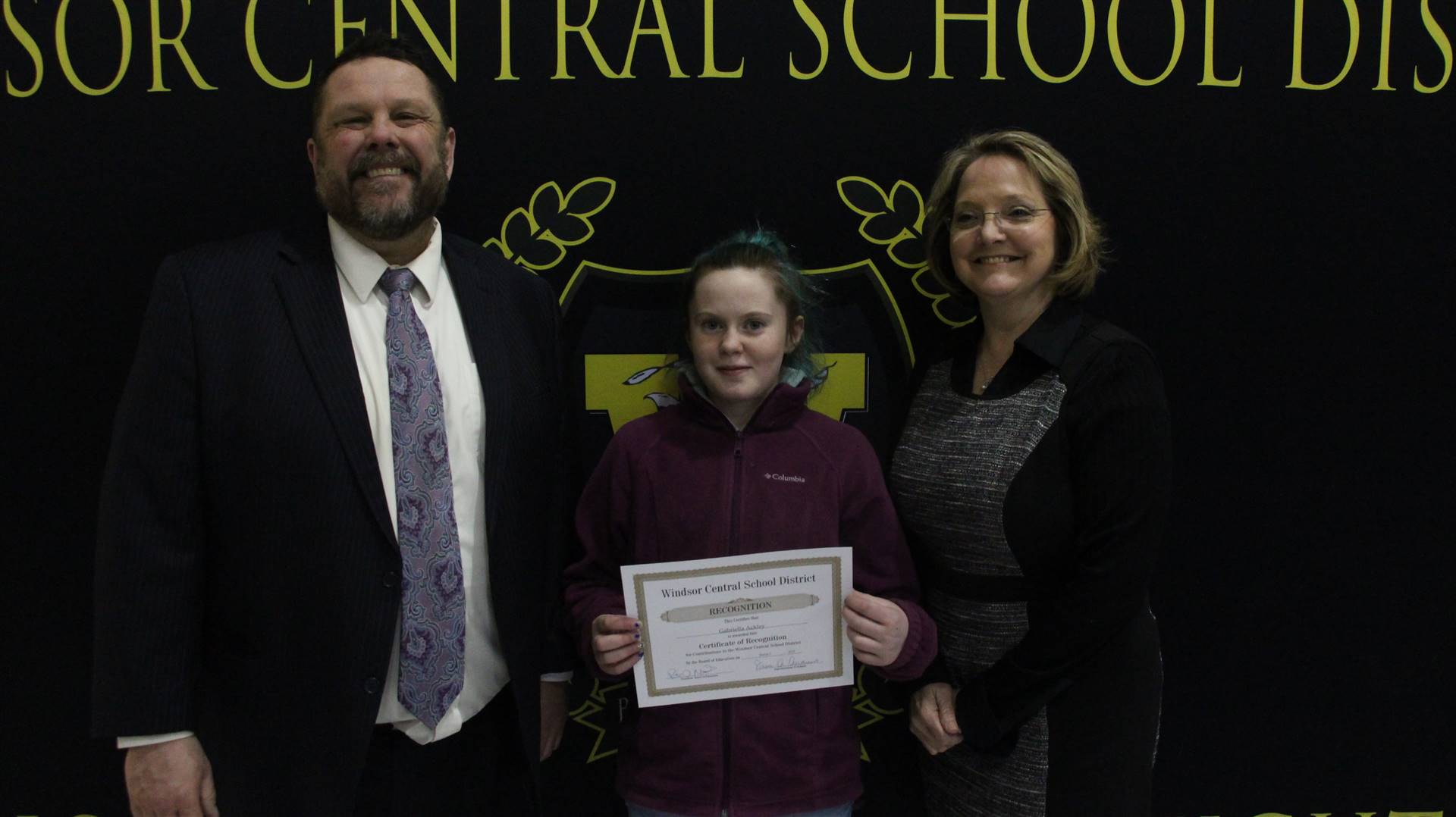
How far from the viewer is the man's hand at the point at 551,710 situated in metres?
2.24

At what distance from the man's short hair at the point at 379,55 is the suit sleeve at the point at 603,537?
783 mm

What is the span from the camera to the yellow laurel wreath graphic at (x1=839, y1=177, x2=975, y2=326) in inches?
102

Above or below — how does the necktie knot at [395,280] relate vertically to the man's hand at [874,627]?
above

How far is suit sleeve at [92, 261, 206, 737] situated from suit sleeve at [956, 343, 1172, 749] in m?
1.55

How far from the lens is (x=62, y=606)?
8.49 ft

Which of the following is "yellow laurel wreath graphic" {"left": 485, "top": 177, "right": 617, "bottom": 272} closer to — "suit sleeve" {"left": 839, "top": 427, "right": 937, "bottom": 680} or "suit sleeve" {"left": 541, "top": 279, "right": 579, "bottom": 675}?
"suit sleeve" {"left": 541, "top": 279, "right": 579, "bottom": 675}

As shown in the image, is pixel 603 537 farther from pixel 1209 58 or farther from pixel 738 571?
pixel 1209 58

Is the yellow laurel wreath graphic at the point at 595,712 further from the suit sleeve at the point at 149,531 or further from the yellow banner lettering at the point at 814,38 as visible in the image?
the yellow banner lettering at the point at 814,38

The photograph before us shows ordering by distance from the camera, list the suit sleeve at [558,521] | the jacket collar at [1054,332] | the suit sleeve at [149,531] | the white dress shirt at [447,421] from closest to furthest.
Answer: the suit sleeve at [149,531] < the white dress shirt at [447,421] < the jacket collar at [1054,332] < the suit sleeve at [558,521]

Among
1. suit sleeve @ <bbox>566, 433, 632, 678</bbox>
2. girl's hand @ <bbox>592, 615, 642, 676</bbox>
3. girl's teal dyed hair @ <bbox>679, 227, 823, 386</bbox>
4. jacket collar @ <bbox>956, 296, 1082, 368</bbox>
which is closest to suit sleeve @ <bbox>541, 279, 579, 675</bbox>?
suit sleeve @ <bbox>566, 433, 632, 678</bbox>

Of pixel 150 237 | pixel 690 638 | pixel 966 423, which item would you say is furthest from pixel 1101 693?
pixel 150 237

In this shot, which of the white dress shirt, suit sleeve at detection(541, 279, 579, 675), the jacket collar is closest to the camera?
the white dress shirt

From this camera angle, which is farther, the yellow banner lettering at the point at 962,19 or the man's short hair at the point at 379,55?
the yellow banner lettering at the point at 962,19
